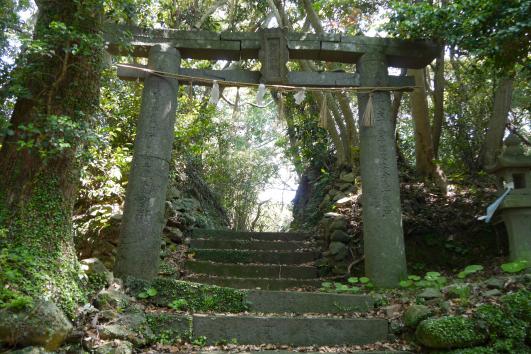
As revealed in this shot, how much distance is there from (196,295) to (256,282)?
1517 millimetres

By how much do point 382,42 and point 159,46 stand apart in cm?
359

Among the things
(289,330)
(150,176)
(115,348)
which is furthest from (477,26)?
(115,348)

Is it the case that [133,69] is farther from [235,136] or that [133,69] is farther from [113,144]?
[235,136]

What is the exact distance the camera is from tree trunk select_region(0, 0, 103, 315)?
159 inches

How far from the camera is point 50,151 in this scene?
421cm

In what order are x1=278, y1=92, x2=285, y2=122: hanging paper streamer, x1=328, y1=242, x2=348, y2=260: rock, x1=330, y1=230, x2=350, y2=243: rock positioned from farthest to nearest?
1. x1=330, y1=230, x2=350, y2=243: rock
2. x1=328, y1=242, x2=348, y2=260: rock
3. x1=278, y1=92, x2=285, y2=122: hanging paper streamer

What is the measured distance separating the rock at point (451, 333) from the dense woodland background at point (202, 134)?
3.33m

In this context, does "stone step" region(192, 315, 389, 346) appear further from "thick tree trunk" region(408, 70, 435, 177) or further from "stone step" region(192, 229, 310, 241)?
"thick tree trunk" region(408, 70, 435, 177)

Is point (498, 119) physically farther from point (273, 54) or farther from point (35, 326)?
point (35, 326)

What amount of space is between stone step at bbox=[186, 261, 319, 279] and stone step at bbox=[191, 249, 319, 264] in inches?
20.2

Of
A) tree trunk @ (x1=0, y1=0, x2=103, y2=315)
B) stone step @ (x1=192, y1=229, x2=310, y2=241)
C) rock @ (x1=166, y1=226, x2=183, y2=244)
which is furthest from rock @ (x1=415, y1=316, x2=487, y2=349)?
rock @ (x1=166, y1=226, x2=183, y2=244)

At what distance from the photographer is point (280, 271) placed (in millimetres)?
7277

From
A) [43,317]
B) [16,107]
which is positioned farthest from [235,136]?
[43,317]

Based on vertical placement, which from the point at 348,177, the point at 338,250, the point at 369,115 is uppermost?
the point at 369,115
